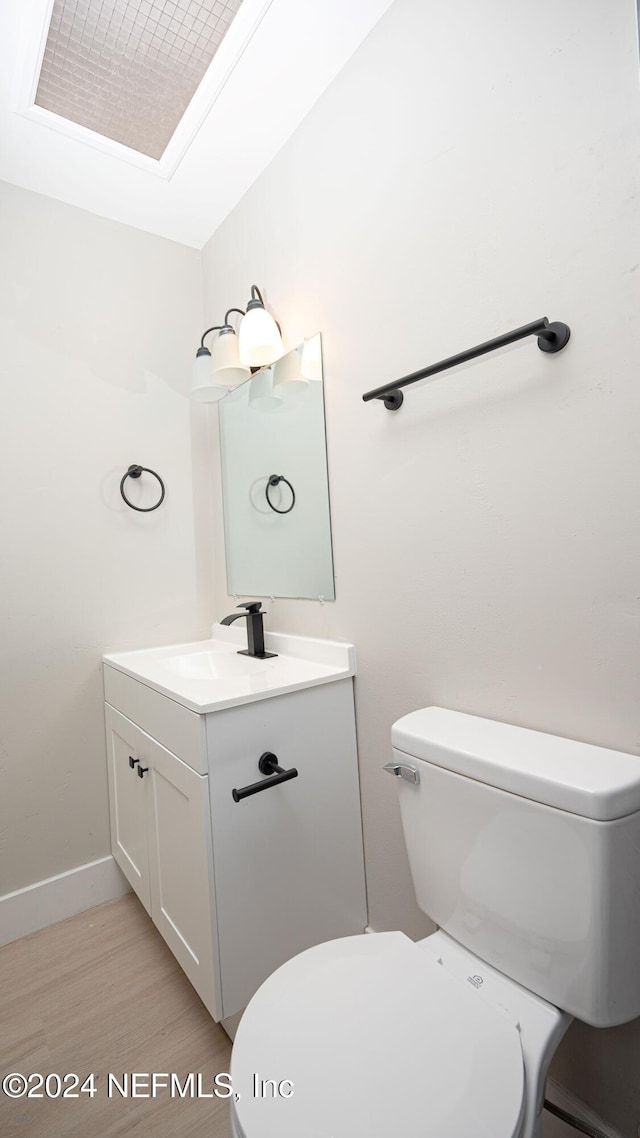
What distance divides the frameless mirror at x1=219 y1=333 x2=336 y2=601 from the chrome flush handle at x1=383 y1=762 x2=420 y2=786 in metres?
0.55

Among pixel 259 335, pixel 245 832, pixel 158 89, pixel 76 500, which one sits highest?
pixel 158 89

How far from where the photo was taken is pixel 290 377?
1.55 meters

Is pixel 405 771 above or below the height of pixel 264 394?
below

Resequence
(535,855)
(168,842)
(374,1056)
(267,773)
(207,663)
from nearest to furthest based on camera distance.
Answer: (374,1056)
(535,855)
(267,773)
(168,842)
(207,663)

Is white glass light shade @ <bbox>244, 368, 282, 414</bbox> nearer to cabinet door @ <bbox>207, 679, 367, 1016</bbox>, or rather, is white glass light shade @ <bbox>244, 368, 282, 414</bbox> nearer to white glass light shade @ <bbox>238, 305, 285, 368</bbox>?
white glass light shade @ <bbox>238, 305, 285, 368</bbox>

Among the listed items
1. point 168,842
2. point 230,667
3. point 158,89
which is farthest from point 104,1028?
point 158,89

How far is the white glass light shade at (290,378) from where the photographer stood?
4.95 ft

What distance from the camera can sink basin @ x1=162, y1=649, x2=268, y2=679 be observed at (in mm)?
1580

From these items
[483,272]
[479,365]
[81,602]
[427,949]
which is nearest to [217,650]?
[81,602]

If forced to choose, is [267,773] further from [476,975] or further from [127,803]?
[127,803]

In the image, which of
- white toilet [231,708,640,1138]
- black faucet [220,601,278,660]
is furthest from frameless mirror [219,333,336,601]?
white toilet [231,708,640,1138]

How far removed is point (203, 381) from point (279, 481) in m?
0.48

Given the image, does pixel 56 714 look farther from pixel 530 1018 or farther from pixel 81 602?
pixel 530 1018

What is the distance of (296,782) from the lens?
3.92ft
